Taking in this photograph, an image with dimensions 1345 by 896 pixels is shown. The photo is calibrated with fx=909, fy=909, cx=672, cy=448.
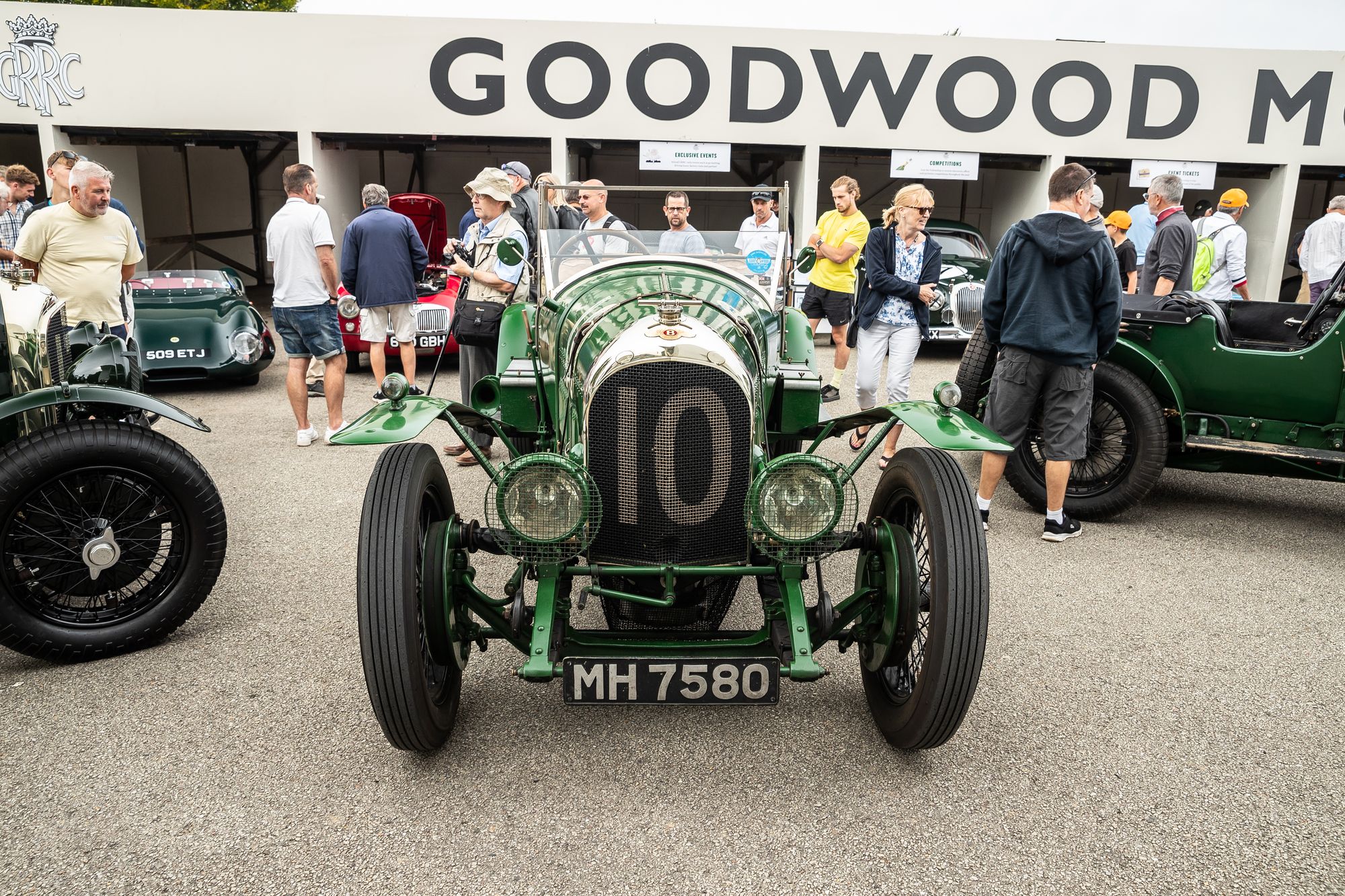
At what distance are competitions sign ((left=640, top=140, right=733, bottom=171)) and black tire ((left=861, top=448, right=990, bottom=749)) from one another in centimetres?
939

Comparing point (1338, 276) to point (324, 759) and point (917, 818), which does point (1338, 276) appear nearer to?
point (917, 818)

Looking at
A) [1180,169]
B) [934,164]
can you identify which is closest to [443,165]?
[934,164]

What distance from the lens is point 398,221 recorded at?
21.1ft

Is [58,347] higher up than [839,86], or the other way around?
[839,86]

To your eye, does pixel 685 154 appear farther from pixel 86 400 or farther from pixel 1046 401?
pixel 86 400

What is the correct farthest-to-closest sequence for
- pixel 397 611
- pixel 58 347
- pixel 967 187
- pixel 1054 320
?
pixel 967 187 → pixel 1054 320 → pixel 58 347 → pixel 397 611

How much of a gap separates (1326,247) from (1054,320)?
628 centimetres

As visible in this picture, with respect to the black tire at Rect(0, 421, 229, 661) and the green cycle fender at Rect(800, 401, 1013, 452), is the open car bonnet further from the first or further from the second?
the green cycle fender at Rect(800, 401, 1013, 452)

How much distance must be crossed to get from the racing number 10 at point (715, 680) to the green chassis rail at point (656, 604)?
0.05 metres

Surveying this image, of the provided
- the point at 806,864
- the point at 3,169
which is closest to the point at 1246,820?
the point at 806,864

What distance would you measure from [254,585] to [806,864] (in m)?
2.79

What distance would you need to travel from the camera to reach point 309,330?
6117mm

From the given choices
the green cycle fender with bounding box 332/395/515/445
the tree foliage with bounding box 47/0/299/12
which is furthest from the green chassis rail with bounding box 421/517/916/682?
the tree foliage with bounding box 47/0/299/12

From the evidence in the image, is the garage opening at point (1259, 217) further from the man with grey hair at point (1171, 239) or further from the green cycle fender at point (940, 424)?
the green cycle fender at point (940, 424)
